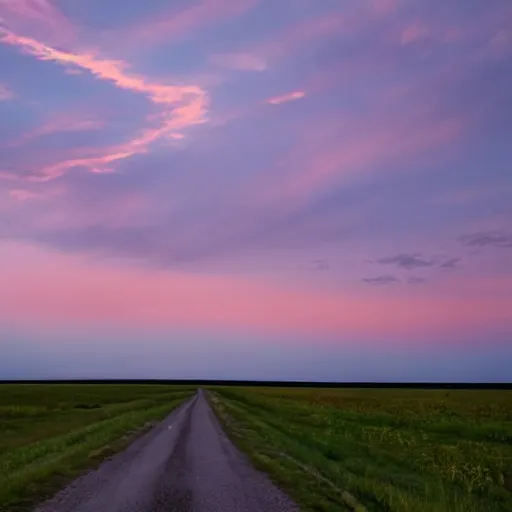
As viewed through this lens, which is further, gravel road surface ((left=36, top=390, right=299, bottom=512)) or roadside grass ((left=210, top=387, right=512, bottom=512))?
roadside grass ((left=210, top=387, right=512, bottom=512))

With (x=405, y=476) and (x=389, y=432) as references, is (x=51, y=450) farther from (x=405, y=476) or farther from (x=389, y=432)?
(x=389, y=432)

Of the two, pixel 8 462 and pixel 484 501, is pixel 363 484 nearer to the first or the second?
pixel 484 501

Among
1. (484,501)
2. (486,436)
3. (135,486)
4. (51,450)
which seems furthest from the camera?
(486,436)

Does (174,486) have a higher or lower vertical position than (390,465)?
higher

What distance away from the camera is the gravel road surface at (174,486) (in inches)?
531

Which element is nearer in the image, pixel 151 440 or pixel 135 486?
pixel 135 486

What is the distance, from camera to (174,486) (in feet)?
52.6

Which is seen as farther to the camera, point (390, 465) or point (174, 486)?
point (390, 465)

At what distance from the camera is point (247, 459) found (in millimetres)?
22000

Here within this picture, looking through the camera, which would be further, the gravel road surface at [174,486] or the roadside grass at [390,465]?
the roadside grass at [390,465]

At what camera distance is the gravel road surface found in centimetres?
1348

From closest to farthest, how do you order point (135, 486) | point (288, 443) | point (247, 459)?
point (135, 486)
point (247, 459)
point (288, 443)

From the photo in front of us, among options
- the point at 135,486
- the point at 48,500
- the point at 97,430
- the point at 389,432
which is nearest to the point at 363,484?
the point at 135,486

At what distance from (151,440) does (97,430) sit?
7.77m
